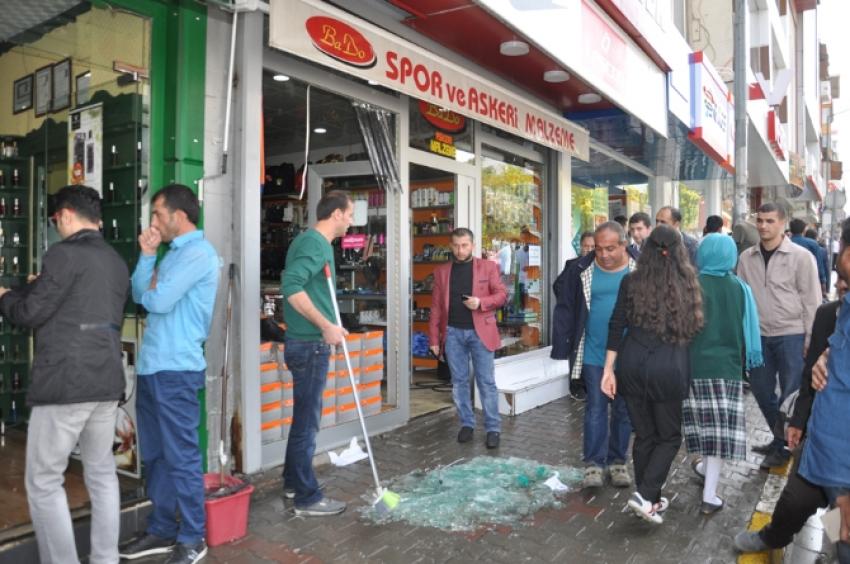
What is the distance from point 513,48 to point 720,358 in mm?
3616

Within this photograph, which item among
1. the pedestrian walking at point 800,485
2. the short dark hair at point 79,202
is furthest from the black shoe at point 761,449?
the short dark hair at point 79,202

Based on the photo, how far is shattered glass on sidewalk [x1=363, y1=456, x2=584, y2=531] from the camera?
4016 mm

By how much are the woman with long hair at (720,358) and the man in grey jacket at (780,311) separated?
119 centimetres

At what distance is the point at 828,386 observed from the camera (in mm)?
2568

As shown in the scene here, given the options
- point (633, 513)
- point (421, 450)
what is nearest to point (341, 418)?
point (421, 450)

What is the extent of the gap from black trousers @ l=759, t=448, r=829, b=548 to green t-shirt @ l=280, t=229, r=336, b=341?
255 cm

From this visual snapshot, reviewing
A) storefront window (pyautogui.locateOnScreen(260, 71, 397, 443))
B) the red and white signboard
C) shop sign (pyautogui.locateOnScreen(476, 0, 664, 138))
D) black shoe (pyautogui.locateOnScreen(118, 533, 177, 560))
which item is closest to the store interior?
black shoe (pyautogui.locateOnScreen(118, 533, 177, 560))

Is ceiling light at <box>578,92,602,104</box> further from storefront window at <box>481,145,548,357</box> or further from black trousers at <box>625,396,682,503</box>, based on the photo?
black trousers at <box>625,396,682,503</box>

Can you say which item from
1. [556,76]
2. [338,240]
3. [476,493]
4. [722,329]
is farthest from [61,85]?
[556,76]

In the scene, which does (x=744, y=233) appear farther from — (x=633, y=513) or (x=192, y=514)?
(x=192, y=514)

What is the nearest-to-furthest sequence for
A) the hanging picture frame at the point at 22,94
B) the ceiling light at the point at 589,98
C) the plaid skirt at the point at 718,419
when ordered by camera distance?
the plaid skirt at the point at 718,419 → the hanging picture frame at the point at 22,94 → the ceiling light at the point at 589,98

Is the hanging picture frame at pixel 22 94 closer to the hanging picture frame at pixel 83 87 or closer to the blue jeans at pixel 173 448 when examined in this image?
the hanging picture frame at pixel 83 87

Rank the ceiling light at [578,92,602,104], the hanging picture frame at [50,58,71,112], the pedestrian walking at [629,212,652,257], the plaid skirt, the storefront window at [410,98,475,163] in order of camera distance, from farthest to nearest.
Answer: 1. the ceiling light at [578,92,602,104]
2. the storefront window at [410,98,475,163]
3. the pedestrian walking at [629,212,652,257]
4. the hanging picture frame at [50,58,71,112]
5. the plaid skirt

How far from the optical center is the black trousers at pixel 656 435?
152 inches
